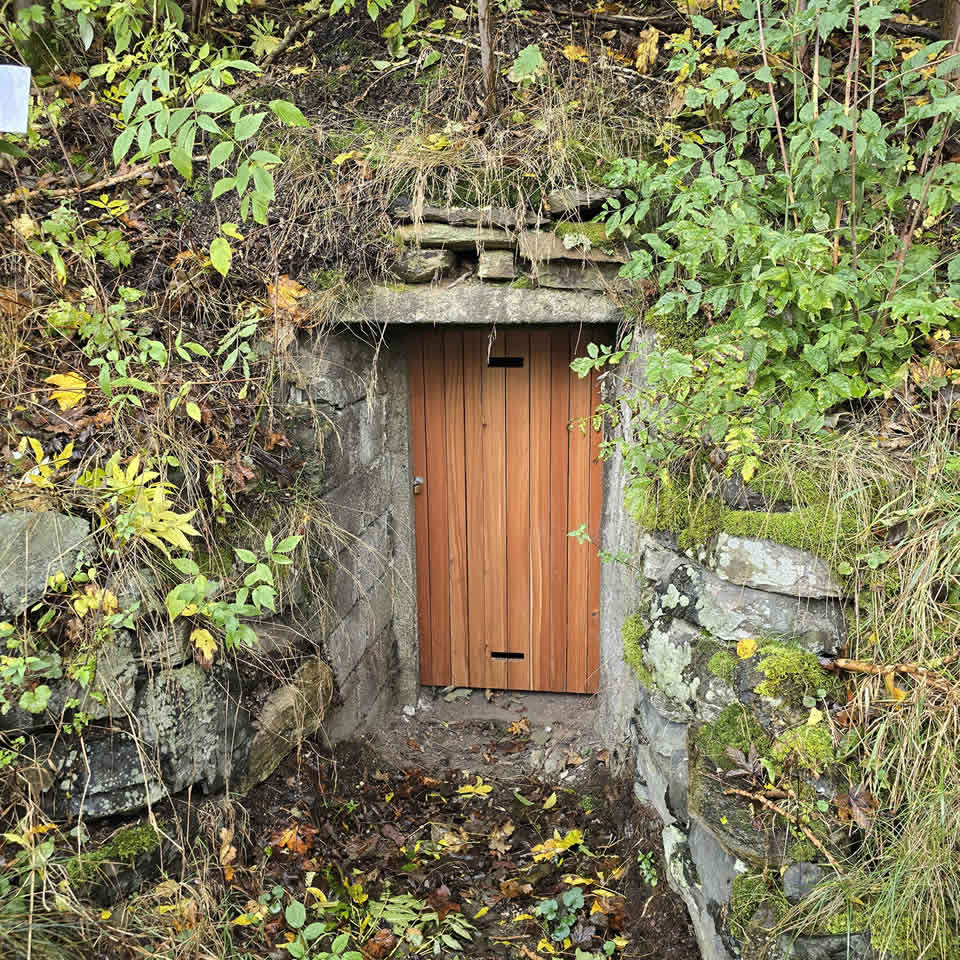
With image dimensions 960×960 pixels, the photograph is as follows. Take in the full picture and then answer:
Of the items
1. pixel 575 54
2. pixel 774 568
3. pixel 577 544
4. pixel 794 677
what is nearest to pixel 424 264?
pixel 575 54

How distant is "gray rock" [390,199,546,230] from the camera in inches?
126

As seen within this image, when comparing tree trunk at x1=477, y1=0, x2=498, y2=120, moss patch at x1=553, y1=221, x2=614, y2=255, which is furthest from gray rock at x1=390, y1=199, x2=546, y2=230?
tree trunk at x1=477, y1=0, x2=498, y2=120

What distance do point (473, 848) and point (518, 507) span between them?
165cm

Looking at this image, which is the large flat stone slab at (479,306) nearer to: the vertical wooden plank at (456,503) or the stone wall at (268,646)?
the stone wall at (268,646)

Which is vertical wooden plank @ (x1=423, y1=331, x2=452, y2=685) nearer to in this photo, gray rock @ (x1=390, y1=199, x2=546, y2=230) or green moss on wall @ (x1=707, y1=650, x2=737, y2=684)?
gray rock @ (x1=390, y1=199, x2=546, y2=230)

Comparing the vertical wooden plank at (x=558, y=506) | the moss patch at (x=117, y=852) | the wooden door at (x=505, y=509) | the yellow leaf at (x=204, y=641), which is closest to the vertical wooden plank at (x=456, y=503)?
the wooden door at (x=505, y=509)

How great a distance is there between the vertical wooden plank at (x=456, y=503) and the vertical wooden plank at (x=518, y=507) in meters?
0.24

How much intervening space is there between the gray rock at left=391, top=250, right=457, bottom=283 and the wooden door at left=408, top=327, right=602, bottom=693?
0.59 meters

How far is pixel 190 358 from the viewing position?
10.0 feet

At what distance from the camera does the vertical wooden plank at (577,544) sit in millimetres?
3900

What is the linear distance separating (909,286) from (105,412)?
2.81 meters

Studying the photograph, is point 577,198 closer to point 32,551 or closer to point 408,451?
point 408,451

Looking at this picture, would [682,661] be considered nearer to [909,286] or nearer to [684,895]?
[684,895]

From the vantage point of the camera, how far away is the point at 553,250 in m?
3.22
